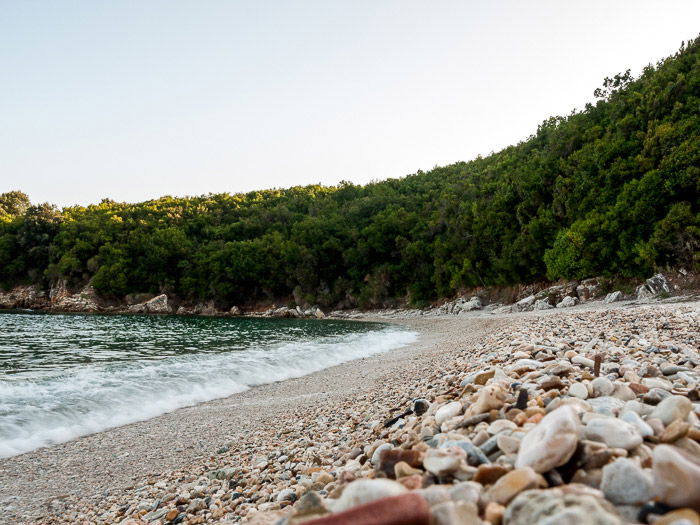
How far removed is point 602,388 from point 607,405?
15.2 inches

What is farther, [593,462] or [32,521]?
[32,521]

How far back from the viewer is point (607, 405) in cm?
232

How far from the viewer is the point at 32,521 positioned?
3826mm

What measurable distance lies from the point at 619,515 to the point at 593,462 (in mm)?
300

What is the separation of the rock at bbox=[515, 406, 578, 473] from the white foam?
718cm

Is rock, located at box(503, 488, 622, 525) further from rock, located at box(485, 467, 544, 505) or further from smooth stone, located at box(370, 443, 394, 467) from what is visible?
smooth stone, located at box(370, 443, 394, 467)

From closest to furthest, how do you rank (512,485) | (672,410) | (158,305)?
(512,485), (672,410), (158,305)

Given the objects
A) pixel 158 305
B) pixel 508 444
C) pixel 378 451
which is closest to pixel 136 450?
pixel 378 451

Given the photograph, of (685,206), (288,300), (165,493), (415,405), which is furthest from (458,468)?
(288,300)

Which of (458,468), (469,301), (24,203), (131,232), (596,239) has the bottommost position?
(469,301)

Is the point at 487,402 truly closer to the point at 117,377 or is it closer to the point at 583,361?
the point at 583,361

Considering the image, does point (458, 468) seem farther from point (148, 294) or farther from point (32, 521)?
point (148, 294)

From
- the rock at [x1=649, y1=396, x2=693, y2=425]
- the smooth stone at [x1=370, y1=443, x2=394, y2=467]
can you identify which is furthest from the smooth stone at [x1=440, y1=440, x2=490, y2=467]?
the rock at [x1=649, y1=396, x2=693, y2=425]

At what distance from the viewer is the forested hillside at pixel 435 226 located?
29.7m
